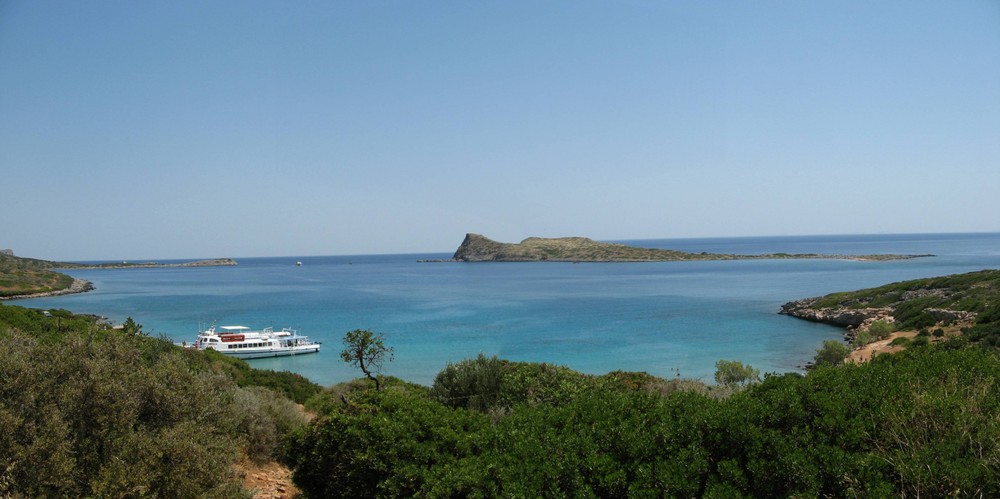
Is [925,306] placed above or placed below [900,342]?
above

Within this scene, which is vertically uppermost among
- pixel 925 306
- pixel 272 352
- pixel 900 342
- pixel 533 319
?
pixel 925 306

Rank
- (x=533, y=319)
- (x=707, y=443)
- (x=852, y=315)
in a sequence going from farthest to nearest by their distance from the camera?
1. (x=533, y=319)
2. (x=852, y=315)
3. (x=707, y=443)

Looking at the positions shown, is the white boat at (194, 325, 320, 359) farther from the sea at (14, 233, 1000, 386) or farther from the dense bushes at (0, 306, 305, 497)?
the dense bushes at (0, 306, 305, 497)

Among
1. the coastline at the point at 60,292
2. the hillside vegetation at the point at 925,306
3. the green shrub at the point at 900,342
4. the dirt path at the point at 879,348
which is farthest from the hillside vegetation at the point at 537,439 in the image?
the coastline at the point at 60,292

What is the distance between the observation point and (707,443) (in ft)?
24.5

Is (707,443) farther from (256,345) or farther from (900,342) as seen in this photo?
(256,345)

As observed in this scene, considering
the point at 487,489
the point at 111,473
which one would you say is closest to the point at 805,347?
the point at 487,489

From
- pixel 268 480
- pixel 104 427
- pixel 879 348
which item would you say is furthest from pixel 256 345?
pixel 879 348

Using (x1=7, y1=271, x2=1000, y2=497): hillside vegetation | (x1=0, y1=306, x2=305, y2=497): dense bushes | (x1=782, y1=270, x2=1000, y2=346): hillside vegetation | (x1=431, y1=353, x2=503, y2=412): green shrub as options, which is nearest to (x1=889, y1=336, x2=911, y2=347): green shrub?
(x1=782, y1=270, x2=1000, y2=346): hillside vegetation

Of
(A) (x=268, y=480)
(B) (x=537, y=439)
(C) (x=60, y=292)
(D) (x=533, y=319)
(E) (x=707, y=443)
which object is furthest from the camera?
(C) (x=60, y=292)

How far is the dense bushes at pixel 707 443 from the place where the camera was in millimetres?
6352

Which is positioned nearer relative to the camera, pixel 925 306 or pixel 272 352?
pixel 272 352

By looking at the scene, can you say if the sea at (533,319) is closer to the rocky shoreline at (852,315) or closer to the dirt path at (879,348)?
the rocky shoreline at (852,315)

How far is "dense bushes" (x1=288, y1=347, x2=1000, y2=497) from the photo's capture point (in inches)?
250
